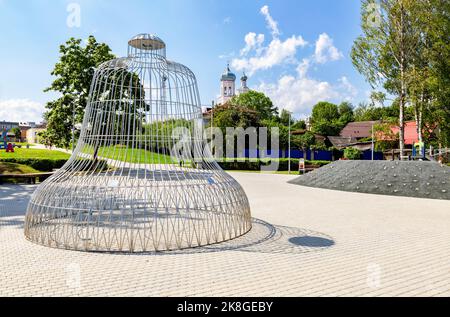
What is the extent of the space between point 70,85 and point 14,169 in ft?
24.0

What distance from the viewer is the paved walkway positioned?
4953 millimetres

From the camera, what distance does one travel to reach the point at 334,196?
54.4 ft

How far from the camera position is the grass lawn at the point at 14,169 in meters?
22.2

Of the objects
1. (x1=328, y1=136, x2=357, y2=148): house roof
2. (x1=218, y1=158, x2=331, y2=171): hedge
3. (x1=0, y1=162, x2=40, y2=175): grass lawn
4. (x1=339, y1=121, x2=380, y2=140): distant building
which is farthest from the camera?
(x1=339, y1=121, x2=380, y2=140): distant building

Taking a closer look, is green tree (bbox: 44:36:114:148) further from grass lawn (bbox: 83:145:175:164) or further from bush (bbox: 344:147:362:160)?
bush (bbox: 344:147:362:160)

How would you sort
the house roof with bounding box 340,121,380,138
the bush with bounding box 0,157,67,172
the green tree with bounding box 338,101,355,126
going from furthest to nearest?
1. the green tree with bounding box 338,101,355,126
2. the house roof with bounding box 340,121,380,138
3. the bush with bounding box 0,157,67,172

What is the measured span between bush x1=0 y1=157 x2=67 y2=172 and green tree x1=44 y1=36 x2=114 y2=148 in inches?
77.2

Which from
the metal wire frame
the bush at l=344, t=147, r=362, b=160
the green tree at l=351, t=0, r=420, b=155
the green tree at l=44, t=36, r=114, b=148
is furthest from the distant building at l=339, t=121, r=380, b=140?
the metal wire frame

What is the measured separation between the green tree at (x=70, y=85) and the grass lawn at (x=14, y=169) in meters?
3.54

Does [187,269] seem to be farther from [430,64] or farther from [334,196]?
[430,64]

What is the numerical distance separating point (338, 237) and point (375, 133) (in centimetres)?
2229

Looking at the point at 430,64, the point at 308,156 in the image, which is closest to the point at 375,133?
the point at 430,64

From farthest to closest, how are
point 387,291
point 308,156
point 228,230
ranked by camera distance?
point 308,156
point 228,230
point 387,291
